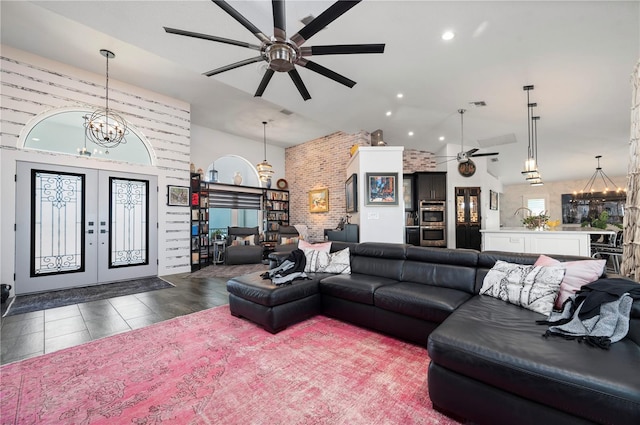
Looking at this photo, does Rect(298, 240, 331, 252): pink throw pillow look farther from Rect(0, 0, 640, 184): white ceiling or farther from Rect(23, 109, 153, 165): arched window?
Rect(23, 109, 153, 165): arched window

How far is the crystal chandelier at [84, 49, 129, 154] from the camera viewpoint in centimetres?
459

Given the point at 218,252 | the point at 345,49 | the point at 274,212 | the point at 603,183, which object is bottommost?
the point at 218,252

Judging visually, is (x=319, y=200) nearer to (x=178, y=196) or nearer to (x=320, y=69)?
(x=178, y=196)

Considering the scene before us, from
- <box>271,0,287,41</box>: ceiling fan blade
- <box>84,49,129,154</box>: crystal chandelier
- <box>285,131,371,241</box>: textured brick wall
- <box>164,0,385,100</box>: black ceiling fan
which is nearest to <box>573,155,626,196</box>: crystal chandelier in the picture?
<box>285,131,371,241</box>: textured brick wall

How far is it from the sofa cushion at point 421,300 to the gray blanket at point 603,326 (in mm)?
713

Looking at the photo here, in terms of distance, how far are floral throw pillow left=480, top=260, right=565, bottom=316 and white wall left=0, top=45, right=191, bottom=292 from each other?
579 centimetres

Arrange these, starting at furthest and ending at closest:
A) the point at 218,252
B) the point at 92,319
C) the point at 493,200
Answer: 1. the point at 493,200
2. the point at 218,252
3. the point at 92,319

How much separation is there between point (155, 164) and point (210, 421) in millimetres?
5330

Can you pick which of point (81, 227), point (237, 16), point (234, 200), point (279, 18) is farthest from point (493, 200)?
point (81, 227)

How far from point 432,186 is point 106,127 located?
26.4 feet

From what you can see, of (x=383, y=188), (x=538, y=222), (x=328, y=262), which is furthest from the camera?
(x=383, y=188)

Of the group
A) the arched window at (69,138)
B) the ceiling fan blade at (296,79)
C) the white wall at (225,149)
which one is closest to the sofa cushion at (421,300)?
the ceiling fan blade at (296,79)

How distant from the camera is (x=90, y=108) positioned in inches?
185

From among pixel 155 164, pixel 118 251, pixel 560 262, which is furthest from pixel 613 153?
pixel 118 251
